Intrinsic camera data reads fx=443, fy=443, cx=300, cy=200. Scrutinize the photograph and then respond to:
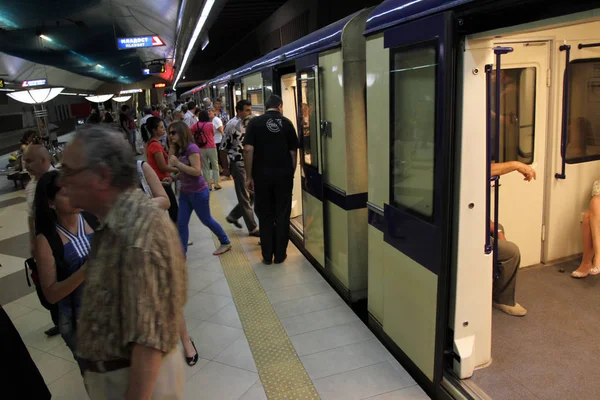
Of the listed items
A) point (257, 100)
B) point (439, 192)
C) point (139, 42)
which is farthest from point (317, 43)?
point (139, 42)

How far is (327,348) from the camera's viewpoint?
129 inches

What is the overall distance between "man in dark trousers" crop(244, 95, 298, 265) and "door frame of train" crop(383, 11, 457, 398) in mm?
1969

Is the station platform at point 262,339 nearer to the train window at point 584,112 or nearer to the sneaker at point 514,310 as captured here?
Answer: the sneaker at point 514,310

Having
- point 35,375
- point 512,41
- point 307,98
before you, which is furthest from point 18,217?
point 512,41

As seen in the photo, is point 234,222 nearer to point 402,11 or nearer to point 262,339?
point 262,339

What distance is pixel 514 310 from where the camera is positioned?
3.29 m

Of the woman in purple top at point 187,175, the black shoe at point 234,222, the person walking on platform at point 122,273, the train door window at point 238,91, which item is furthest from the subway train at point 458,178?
the train door window at point 238,91

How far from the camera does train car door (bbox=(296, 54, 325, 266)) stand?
419cm

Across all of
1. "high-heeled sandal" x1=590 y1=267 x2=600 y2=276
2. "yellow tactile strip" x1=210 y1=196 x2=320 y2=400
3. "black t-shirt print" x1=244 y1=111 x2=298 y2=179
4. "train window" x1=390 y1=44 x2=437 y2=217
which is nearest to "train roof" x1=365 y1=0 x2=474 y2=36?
"train window" x1=390 y1=44 x2=437 y2=217

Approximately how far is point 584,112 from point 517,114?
0.60 meters

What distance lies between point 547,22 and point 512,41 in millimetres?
1769

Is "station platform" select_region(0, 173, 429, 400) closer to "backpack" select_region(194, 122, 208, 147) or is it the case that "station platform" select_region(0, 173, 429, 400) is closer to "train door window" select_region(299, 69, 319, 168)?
"train door window" select_region(299, 69, 319, 168)

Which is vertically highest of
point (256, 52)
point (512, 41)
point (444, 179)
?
point (256, 52)

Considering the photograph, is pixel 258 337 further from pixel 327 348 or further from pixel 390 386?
pixel 390 386
